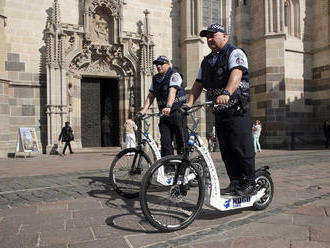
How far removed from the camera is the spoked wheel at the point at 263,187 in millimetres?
3723

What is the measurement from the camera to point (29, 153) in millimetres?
12812

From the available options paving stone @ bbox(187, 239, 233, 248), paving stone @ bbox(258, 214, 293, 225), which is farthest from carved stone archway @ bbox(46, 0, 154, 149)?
paving stone @ bbox(187, 239, 233, 248)

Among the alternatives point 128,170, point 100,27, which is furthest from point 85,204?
point 100,27

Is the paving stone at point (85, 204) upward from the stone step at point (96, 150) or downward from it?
upward

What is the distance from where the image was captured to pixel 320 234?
2.83 m

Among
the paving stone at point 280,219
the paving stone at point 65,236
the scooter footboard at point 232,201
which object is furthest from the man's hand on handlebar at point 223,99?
the paving stone at point 65,236

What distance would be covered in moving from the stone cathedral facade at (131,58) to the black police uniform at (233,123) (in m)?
10.9

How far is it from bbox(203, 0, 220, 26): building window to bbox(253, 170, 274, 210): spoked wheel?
14.8m

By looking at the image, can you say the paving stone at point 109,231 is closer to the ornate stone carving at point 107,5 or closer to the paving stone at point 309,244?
the paving stone at point 309,244

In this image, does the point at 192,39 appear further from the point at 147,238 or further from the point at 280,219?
the point at 147,238

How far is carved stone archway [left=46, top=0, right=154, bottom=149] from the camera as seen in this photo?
45.6 ft

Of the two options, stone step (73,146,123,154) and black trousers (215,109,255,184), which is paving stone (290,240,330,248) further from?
stone step (73,146,123,154)

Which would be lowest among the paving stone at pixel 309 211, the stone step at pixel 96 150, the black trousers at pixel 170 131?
the stone step at pixel 96 150

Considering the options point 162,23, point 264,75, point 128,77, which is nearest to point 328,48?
point 264,75
